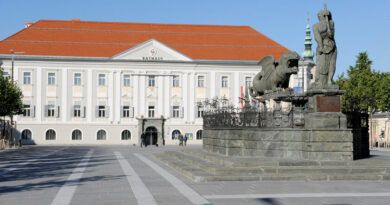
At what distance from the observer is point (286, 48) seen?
78.5 meters

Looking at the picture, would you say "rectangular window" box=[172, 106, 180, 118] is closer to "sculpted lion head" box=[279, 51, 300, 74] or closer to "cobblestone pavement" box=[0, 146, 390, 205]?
"sculpted lion head" box=[279, 51, 300, 74]

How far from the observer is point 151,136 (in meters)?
73.1

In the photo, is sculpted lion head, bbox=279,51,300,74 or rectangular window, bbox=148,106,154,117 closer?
sculpted lion head, bbox=279,51,300,74

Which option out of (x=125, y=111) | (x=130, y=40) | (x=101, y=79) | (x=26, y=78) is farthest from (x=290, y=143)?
(x=130, y=40)

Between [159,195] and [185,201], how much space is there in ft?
4.08

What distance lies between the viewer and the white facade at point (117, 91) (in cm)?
7081

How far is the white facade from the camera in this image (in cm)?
7081

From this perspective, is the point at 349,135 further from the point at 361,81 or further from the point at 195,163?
the point at 361,81

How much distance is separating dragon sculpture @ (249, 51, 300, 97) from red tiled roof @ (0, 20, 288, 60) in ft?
160

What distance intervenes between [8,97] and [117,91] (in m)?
22.6

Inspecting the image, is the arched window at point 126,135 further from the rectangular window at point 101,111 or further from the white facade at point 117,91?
the rectangular window at point 101,111

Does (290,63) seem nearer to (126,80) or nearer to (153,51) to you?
(153,51)

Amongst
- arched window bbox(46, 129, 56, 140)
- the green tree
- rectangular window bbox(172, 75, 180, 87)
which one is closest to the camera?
the green tree

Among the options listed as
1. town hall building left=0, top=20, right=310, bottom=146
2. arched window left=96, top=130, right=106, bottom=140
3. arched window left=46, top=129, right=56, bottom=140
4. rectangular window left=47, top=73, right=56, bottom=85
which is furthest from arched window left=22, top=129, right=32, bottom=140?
arched window left=96, top=130, right=106, bottom=140
